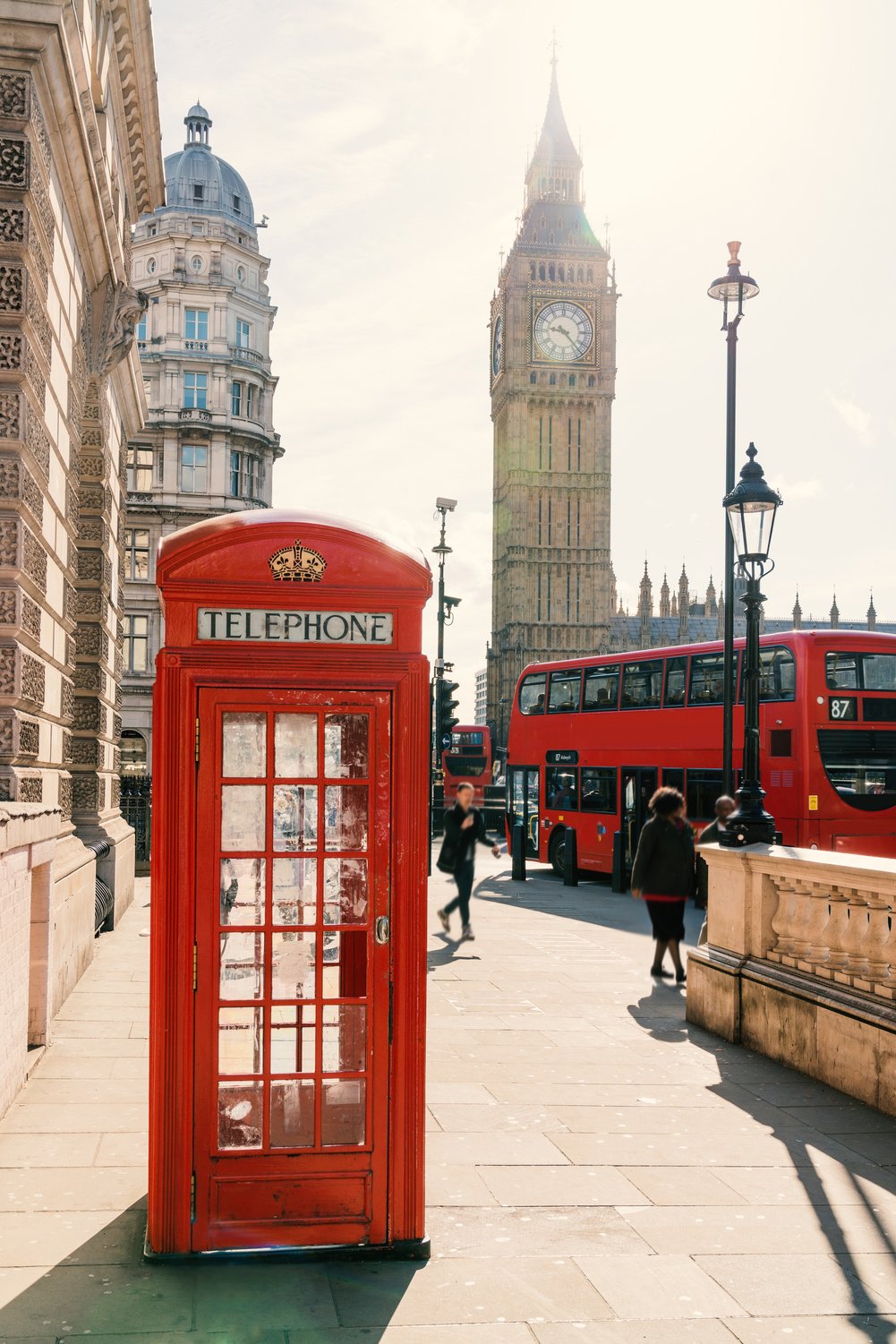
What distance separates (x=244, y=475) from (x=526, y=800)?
77.3 feet

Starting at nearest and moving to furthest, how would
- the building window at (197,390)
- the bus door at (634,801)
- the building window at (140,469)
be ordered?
the bus door at (634,801), the building window at (140,469), the building window at (197,390)

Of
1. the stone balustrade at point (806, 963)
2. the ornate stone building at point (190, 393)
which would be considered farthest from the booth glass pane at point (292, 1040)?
the ornate stone building at point (190, 393)

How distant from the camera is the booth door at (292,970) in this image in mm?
4457

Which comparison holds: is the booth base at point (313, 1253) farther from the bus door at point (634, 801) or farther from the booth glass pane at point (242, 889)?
the bus door at point (634, 801)

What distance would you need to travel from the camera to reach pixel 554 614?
94188 mm

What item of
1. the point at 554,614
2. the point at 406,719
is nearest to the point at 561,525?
the point at 554,614

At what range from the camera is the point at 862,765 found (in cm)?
1648

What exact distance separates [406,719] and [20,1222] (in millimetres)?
2341

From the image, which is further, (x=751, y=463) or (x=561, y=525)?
(x=561, y=525)

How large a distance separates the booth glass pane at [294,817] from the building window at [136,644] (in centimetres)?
3724

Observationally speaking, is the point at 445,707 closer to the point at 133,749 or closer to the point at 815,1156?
the point at 815,1156

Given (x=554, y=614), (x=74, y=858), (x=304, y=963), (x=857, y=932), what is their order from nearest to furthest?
(x=304, y=963) < (x=857, y=932) < (x=74, y=858) < (x=554, y=614)

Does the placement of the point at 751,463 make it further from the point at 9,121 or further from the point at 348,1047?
the point at 348,1047

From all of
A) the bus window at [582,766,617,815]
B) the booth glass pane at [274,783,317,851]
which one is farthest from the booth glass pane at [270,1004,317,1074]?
the bus window at [582,766,617,815]
